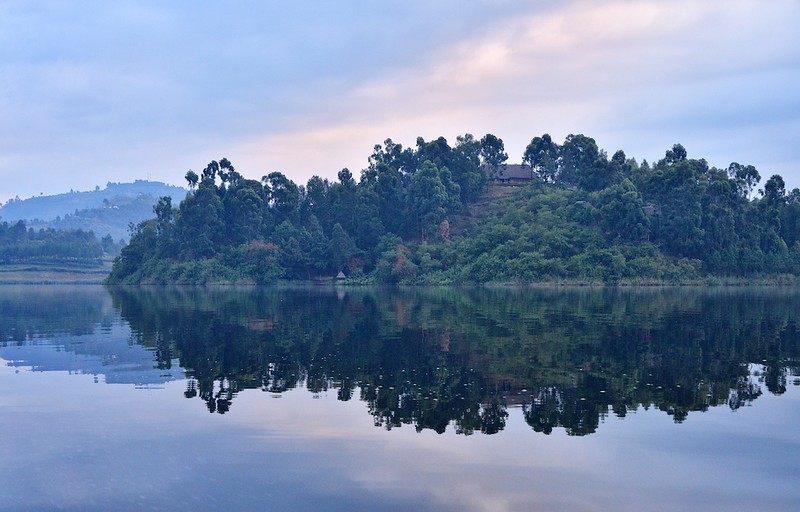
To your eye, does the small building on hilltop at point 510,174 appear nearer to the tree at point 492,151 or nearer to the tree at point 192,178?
the tree at point 492,151

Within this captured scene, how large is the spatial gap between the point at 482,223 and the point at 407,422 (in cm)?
12456

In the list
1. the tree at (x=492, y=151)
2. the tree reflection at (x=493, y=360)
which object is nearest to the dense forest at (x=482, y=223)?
the tree at (x=492, y=151)

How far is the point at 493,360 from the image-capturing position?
96.2 feet

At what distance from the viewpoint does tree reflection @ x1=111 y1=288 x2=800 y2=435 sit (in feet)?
70.3

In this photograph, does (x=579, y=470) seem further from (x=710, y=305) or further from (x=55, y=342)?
(x=710, y=305)

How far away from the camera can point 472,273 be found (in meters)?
124

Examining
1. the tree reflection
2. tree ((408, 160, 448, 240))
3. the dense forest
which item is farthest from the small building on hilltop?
the tree reflection

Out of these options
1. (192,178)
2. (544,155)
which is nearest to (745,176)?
(544,155)

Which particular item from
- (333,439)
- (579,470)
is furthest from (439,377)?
(579,470)

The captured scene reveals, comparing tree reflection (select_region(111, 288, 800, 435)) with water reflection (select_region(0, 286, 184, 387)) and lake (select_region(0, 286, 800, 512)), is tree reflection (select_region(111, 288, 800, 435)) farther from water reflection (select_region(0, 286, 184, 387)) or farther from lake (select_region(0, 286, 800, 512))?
water reflection (select_region(0, 286, 184, 387))

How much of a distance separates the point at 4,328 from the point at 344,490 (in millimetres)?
44780

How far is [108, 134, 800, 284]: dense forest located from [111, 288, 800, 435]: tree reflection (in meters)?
67.1

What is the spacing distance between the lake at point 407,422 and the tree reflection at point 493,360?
0.46ft

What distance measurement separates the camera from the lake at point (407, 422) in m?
14.0
